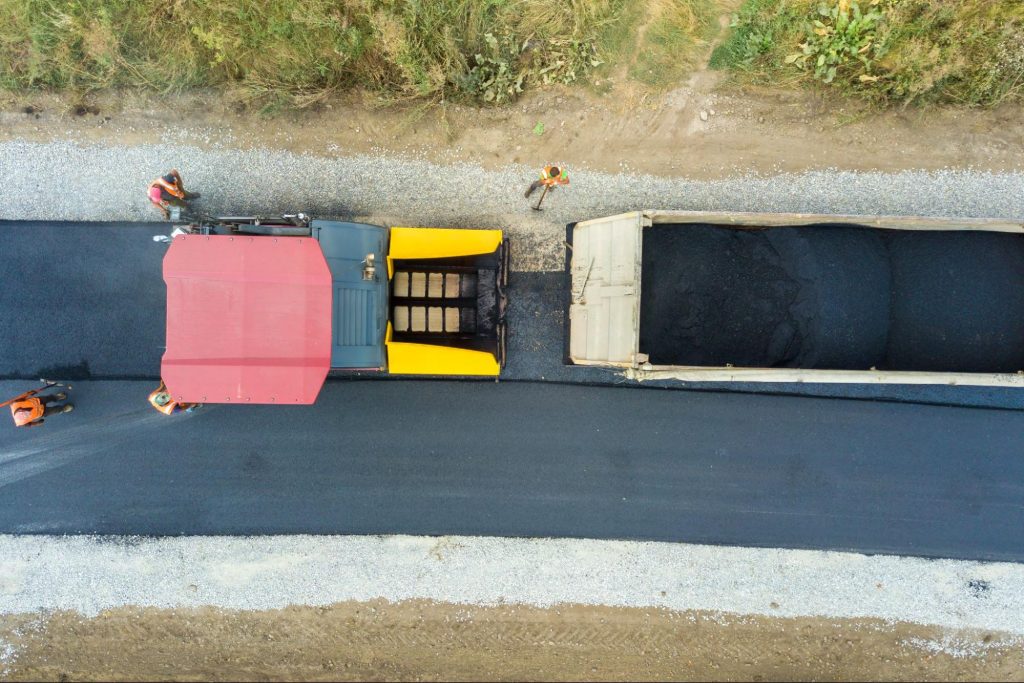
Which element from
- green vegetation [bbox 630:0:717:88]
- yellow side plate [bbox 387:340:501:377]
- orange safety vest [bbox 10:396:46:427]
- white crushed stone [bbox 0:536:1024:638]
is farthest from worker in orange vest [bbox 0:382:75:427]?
green vegetation [bbox 630:0:717:88]

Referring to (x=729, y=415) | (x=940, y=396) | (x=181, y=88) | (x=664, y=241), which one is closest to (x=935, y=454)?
(x=940, y=396)

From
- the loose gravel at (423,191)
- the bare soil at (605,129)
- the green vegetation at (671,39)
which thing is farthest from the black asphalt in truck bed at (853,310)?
the green vegetation at (671,39)

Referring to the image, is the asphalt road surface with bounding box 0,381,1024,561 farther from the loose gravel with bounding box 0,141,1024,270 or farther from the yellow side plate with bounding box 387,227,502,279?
the loose gravel with bounding box 0,141,1024,270

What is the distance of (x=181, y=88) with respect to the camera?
5.79m

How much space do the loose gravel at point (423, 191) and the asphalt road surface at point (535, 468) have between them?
1864 millimetres

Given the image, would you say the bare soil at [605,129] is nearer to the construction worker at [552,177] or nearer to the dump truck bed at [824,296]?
the construction worker at [552,177]

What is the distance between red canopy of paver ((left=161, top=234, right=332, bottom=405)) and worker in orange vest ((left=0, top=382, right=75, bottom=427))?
225cm

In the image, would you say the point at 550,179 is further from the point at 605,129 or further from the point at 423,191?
the point at 423,191

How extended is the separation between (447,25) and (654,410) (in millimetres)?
4668

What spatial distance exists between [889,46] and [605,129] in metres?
3.08

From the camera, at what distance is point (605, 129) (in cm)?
588

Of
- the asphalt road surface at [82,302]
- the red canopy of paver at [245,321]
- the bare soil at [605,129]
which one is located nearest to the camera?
the red canopy of paver at [245,321]

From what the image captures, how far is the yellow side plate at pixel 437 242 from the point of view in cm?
536

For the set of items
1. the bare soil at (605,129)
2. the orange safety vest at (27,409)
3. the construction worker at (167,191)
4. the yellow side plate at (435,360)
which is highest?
the bare soil at (605,129)
